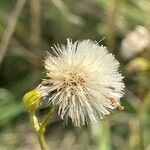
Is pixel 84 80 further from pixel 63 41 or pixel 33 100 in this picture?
pixel 63 41

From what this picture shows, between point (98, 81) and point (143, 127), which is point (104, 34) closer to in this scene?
point (143, 127)

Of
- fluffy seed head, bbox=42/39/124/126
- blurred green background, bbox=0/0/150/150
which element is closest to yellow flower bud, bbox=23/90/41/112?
fluffy seed head, bbox=42/39/124/126

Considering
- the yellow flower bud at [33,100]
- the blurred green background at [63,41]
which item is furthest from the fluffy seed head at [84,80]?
the blurred green background at [63,41]

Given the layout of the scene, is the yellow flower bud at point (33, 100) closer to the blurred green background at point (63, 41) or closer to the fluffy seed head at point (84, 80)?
the fluffy seed head at point (84, 80)

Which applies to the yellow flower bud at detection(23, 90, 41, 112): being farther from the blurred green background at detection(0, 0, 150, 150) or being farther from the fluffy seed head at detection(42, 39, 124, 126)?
the blurred green background at detection(0, 0, 150, 150)

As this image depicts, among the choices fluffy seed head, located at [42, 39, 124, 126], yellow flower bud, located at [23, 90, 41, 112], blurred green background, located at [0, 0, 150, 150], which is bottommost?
yellow flower bud, located at [23, 90, 41, 112]
